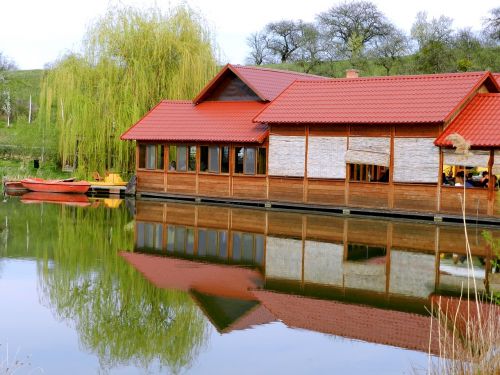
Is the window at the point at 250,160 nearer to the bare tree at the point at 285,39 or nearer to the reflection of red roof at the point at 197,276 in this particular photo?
the reflection of red roof at the point at 197,276

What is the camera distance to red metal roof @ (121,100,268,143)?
32500 mm

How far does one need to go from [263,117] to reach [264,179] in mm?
2422

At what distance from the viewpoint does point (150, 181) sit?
35.3 metres

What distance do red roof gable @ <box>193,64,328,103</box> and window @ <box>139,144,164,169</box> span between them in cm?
291

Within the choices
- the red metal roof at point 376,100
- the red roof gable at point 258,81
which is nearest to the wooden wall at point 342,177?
the red metal roof at point 376,100

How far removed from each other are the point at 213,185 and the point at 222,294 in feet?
63.9

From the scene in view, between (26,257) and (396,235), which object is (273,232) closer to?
(396,235)

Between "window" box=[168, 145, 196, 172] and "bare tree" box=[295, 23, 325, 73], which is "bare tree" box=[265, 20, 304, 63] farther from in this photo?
"window" box=[168, 145, 196, 172]

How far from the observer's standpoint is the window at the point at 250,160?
31844 mm

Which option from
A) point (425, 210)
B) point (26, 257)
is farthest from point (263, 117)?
point (26, 257)

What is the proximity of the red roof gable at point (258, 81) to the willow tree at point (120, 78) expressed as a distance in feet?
12.0

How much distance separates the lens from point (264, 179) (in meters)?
31.4

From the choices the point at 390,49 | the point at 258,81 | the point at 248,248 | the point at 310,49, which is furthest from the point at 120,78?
the point at 310,49

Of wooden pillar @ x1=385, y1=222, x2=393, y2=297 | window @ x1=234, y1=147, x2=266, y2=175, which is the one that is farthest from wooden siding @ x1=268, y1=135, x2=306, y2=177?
wooden pillar @ x1=385, y1=222, x2=393, y2=297
